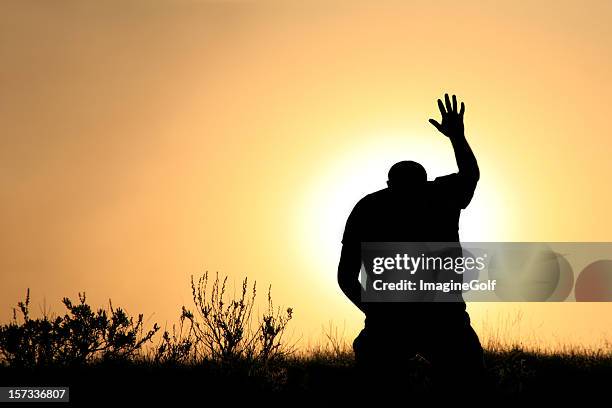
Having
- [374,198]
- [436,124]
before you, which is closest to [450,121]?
[436,124]

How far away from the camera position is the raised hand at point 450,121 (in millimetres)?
5848

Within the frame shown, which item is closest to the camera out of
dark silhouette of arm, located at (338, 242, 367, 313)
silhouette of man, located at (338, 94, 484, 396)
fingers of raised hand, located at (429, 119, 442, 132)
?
silhouette of man, located at (338, 94, 484, 396)

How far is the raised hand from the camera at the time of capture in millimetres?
5848

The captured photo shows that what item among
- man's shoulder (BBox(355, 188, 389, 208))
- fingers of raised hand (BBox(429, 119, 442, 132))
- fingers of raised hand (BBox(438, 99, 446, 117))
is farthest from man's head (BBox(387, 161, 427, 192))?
fingers of raised hand (BBox(438, 99, 446, 117))

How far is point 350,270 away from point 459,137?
129cm

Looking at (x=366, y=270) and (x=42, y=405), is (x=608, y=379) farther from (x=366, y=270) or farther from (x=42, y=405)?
(x=42, y=405)

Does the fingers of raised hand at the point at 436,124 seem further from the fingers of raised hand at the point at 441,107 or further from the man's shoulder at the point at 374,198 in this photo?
the man's shoulder at the point at 374,198

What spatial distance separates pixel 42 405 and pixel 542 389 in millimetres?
5542

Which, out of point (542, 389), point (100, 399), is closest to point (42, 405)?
point (100, 399)

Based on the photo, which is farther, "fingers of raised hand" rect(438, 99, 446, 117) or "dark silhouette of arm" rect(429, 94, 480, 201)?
"fingers of raised hand" rect(438, 99, 446, 117)

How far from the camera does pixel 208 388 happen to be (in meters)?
8.90

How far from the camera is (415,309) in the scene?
537 cm

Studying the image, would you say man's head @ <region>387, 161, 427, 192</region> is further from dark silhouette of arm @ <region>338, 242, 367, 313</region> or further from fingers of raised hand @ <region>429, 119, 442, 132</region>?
fingers of raised hand @ <region>429, 119, 442, 132</region>

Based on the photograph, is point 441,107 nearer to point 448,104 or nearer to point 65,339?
point 448,104
